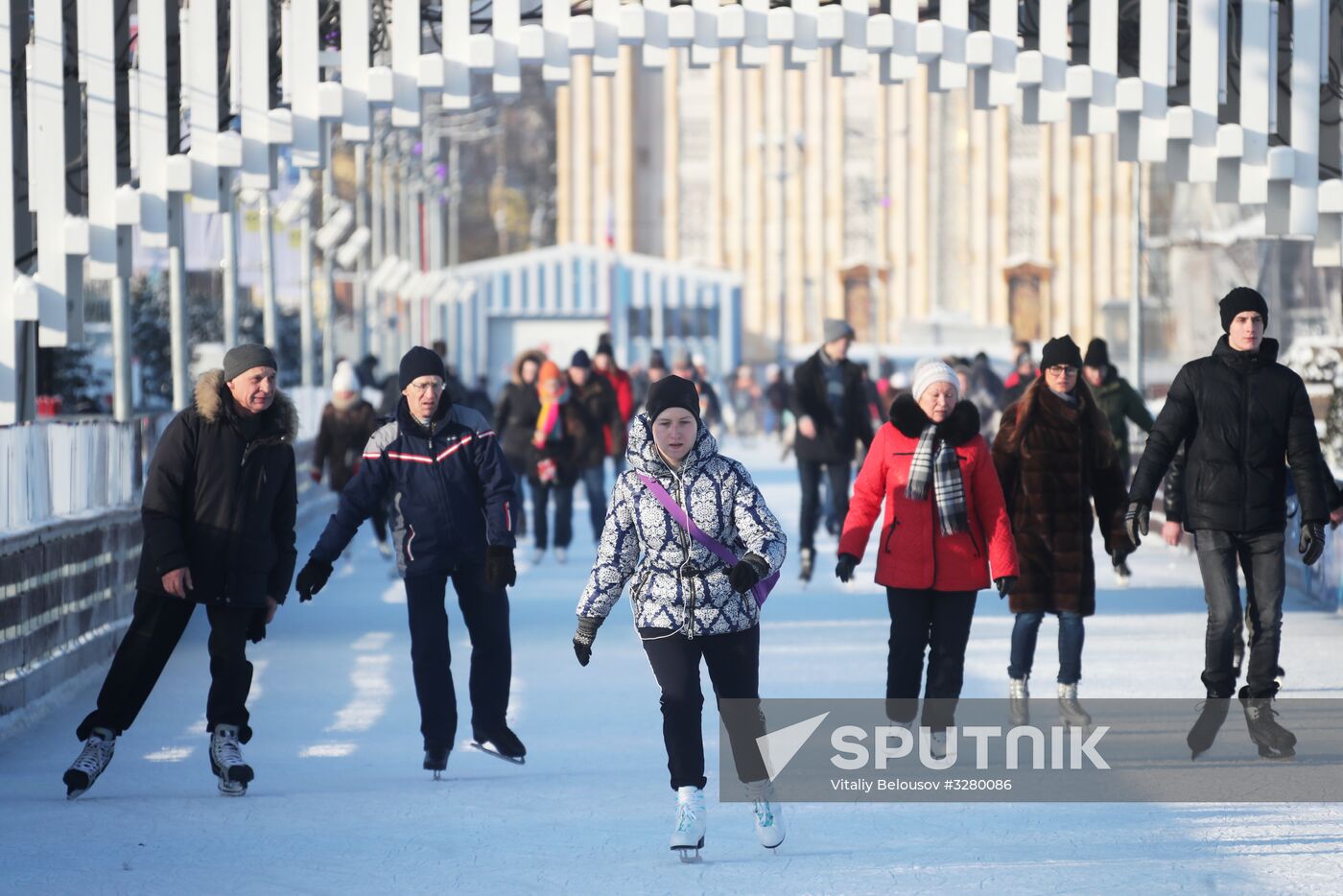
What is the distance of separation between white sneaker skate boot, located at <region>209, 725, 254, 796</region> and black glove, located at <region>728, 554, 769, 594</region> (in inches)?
88.2

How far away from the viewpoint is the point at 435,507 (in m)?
8.61

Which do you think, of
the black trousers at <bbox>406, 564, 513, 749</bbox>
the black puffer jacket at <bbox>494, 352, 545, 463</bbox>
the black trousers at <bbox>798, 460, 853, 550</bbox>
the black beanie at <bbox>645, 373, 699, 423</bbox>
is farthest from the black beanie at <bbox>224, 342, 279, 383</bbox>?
the black puffer jacket at <bbox>494, 352, 545, 463</bbox>

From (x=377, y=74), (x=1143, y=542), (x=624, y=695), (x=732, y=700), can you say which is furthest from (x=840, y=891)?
(x=1143, y=542)

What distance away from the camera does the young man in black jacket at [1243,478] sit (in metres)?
8.66

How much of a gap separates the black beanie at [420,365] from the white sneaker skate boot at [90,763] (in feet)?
5.22

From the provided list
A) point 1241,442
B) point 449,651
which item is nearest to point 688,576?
point 449,651

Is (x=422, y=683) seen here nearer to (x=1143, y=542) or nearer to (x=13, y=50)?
(x=13, y=50)

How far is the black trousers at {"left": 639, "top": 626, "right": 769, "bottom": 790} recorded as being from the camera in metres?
7.03

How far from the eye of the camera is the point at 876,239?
79125mm

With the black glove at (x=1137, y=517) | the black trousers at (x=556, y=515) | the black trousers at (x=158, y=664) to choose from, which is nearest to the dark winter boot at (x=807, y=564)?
the black trousers at (x=556, y=515)

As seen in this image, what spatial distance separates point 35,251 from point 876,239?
6622 cm

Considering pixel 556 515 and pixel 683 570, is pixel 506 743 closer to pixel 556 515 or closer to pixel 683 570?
pixel 683 570

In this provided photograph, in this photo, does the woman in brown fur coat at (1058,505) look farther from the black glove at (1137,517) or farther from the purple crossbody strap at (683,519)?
the purple crossbody strap at (683,519)

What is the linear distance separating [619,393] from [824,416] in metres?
5.76
